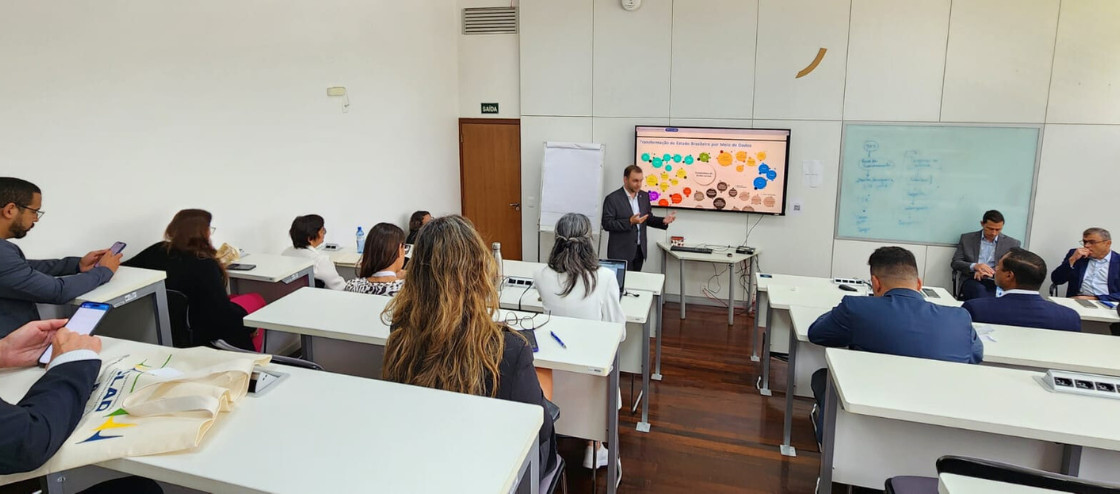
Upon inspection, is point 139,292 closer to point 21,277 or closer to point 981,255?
point 21,277

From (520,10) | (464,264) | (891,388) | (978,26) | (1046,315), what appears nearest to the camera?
(464,264)

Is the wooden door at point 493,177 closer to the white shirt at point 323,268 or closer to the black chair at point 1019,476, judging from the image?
the white shirt at point 323,268

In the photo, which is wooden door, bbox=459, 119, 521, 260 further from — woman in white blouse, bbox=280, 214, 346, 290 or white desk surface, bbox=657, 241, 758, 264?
woman in white blouse, bbox=280, 214, 346, 290

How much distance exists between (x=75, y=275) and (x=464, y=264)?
2.43 metres

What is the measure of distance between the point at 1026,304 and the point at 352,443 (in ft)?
11.7

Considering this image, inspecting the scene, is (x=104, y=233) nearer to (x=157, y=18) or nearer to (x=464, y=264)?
(x=157, y=18)

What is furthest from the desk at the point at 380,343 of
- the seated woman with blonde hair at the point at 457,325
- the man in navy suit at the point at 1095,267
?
the man in navy suit at the point at 1095,267

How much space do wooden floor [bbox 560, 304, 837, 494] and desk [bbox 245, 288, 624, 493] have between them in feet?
1.42

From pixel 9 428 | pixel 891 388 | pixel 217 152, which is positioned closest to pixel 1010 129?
pixel 891 388

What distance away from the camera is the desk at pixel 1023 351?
2.89 meters

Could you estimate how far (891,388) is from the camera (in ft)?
7.91

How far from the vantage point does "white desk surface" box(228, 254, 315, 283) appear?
4012mm

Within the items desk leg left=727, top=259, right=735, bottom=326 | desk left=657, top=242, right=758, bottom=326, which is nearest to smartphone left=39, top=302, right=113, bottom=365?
desk left=657, top=242, right=758, bottom=326

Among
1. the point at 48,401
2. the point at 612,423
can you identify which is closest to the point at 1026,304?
the point at 612,423
